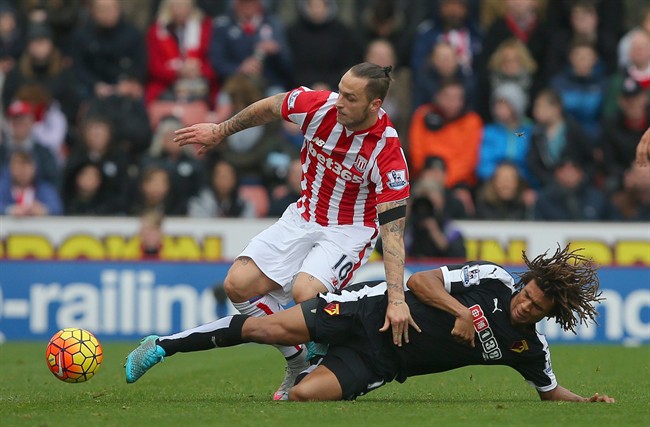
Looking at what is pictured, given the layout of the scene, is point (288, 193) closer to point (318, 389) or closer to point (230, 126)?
point (230, 126)

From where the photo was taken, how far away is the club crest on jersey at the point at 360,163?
8.81 metres

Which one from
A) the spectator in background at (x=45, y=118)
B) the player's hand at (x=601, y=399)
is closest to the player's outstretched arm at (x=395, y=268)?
the player's hand at (x=601, y=399)

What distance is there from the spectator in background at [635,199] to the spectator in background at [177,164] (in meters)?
5.59

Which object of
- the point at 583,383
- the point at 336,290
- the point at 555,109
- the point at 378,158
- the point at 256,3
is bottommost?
the point at 583,383

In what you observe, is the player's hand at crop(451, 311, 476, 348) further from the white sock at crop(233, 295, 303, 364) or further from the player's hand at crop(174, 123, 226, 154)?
the player's hand at crop(174, 123, 226, 154)

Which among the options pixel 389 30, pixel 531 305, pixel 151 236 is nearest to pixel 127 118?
pixel 151 236

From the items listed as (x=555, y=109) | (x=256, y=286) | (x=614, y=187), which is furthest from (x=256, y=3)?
(x=256, y=286)

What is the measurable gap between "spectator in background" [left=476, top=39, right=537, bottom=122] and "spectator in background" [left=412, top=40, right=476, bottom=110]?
16cm

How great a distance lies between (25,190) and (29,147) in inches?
26.1

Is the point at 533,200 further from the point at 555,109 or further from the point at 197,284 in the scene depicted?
the point at 197,284

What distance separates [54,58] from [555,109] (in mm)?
7063

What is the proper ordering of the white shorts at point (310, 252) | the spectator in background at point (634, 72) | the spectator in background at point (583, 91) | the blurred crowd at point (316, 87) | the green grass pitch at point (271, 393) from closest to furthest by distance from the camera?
the green grass pitch at point (271, 393), the white shorts at point (310, 252), the blurred crowd at point (316, 87), the spectator in background at point (634, 72), the spectator in background at point (583, 91)

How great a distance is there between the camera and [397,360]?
8609 mm

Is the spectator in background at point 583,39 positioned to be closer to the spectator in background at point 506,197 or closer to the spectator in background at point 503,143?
the spectator in background at point 503,143
